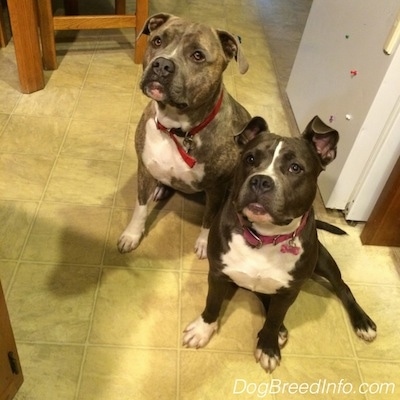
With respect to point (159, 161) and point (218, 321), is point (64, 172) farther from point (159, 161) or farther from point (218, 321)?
point (218, 321)

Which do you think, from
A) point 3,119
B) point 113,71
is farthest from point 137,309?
point 113,71

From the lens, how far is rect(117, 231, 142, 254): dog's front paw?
6.88ft

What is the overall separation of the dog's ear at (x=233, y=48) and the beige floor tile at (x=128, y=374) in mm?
1133

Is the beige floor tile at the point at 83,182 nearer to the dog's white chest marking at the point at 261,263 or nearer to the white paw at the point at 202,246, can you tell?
the white paw at the point at 202,246

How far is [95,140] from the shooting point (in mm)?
2689

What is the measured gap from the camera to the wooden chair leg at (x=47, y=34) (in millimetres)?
2938

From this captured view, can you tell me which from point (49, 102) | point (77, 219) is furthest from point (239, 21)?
point (77, 219)

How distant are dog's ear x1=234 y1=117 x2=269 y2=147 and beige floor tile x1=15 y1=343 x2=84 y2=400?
0.98 metres

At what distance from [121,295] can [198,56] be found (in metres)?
1.01

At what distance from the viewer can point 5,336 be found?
131 cm

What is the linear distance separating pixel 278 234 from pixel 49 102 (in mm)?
2033

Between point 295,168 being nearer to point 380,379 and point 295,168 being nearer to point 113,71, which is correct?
point 380,379

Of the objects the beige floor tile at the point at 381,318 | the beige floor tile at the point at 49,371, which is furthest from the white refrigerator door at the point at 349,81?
the beige floor tile at the point at 49,371

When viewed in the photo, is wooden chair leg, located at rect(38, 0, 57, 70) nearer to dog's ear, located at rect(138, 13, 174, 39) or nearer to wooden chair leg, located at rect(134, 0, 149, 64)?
wooden chair leg, located at rect(134, 0, 149, 64)
